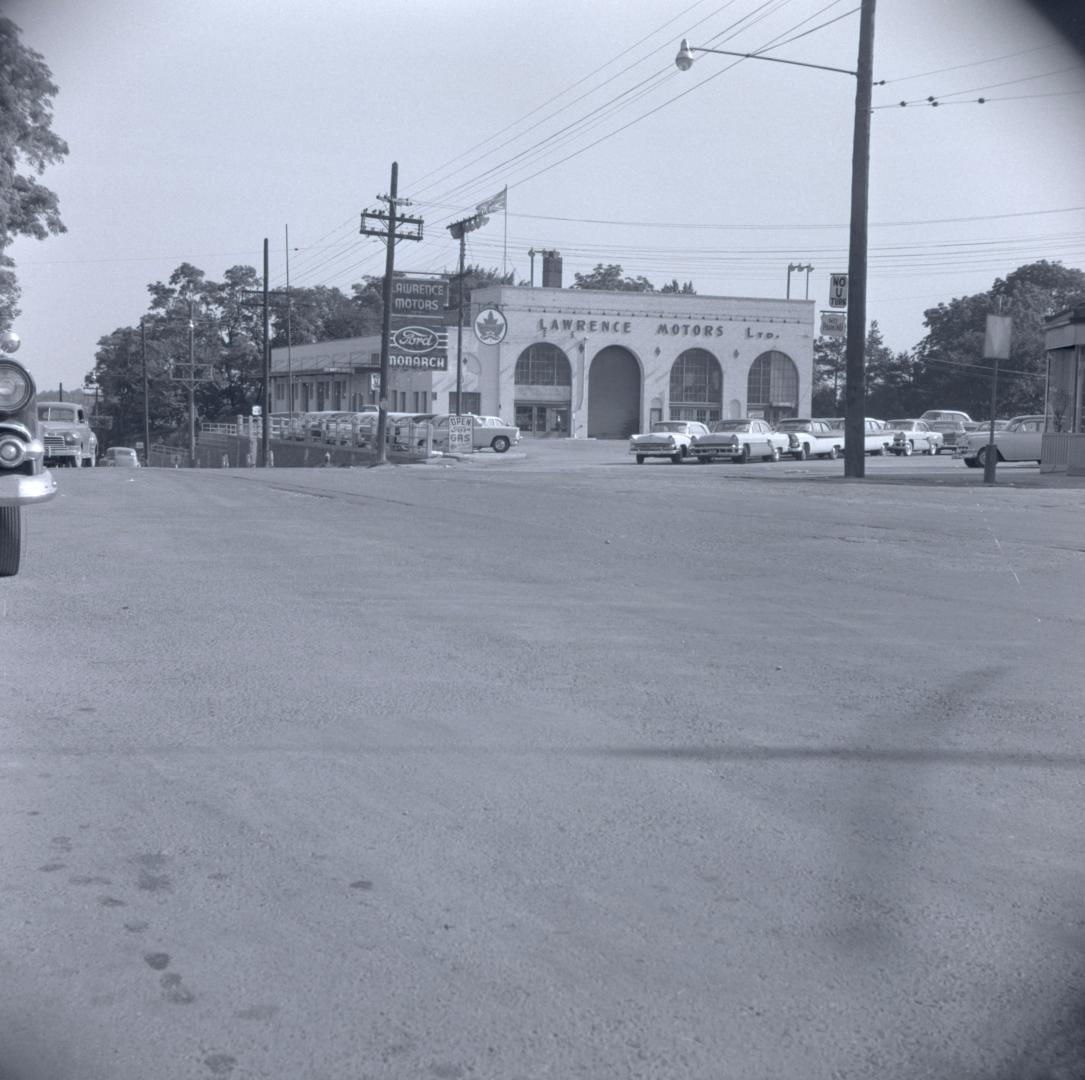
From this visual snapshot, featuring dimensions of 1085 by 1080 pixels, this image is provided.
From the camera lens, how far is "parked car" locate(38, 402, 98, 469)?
33906mm

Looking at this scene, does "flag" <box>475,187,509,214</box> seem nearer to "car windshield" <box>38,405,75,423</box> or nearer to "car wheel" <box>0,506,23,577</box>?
"car windshield" <box>38,405,75,423</box>

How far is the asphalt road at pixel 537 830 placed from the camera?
3650 mm

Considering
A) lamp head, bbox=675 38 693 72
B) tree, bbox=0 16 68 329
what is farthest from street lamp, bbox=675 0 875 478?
tree, bbox=0 16 68 329

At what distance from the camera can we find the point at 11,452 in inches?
316

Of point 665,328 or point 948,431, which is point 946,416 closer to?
point 948,431

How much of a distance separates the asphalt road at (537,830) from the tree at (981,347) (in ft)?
208

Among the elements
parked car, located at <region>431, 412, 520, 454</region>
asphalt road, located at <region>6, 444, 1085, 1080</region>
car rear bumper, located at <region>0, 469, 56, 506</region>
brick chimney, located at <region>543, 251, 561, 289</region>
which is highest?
brick chimney, located at <region>543, 251, 561, 289</region>

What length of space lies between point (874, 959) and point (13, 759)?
391 cm

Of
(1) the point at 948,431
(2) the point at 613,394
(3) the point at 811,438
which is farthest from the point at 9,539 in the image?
(2) the point at 613,394

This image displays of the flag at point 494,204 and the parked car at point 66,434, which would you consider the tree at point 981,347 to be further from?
the parked car at point 66,434

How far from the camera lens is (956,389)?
80.6 metres

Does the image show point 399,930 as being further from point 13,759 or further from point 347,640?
point 347,640

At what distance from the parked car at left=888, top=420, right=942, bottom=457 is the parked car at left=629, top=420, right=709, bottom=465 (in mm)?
11194

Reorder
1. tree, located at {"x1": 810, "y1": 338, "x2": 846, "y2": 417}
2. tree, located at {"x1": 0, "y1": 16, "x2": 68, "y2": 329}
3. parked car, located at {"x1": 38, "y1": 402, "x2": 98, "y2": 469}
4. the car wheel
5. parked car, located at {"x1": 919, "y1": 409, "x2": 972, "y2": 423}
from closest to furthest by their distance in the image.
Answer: the car wheel → tree, located at {"x1": 0, "y1": 16, "x2": 68, "y2": 329} → parked car, located at {"x1": 38, "y1": 402, "x2": 98, "y2": 469} → parked car, located at {"x1": 919, "y1": 409, "x2": 972, "y2": 423} → tree, located at {"x1": 810, "y1": 338, "x2": 846, "y2": 417}
